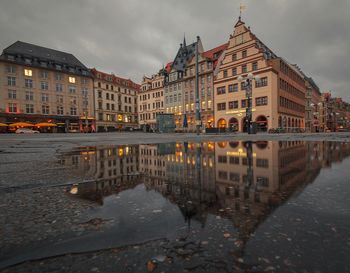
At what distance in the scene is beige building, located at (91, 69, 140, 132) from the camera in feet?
219

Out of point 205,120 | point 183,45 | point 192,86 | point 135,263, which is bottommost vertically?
point 135,263

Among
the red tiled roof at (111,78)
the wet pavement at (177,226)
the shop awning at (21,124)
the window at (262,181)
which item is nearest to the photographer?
the wet pavement at (177,226)

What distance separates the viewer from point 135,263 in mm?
1357

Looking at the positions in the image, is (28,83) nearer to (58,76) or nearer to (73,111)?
(58,76)

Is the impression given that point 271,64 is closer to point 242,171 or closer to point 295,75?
point 295,75

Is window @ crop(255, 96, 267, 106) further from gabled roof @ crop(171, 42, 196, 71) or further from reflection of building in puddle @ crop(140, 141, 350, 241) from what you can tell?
reflection of building in puddle @ crop(140, 141, 350, 241)

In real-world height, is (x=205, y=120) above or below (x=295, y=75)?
below

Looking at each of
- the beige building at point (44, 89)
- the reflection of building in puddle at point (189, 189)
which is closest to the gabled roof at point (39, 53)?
the beige building at point (44, 89)

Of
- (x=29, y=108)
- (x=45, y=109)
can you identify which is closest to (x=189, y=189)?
(x=29, y=108)

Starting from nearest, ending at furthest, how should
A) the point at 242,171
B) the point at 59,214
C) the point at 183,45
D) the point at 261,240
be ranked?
the point at 261,240 → the point at 59,214 → the point at 242,171 → the point at 183,45

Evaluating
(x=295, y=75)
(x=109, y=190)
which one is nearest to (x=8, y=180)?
(x=109, y=190)

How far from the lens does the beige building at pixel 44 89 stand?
5044 cm

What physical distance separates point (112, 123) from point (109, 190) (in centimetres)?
7158

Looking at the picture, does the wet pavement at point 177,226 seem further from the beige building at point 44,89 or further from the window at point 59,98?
the window at point 59,98
